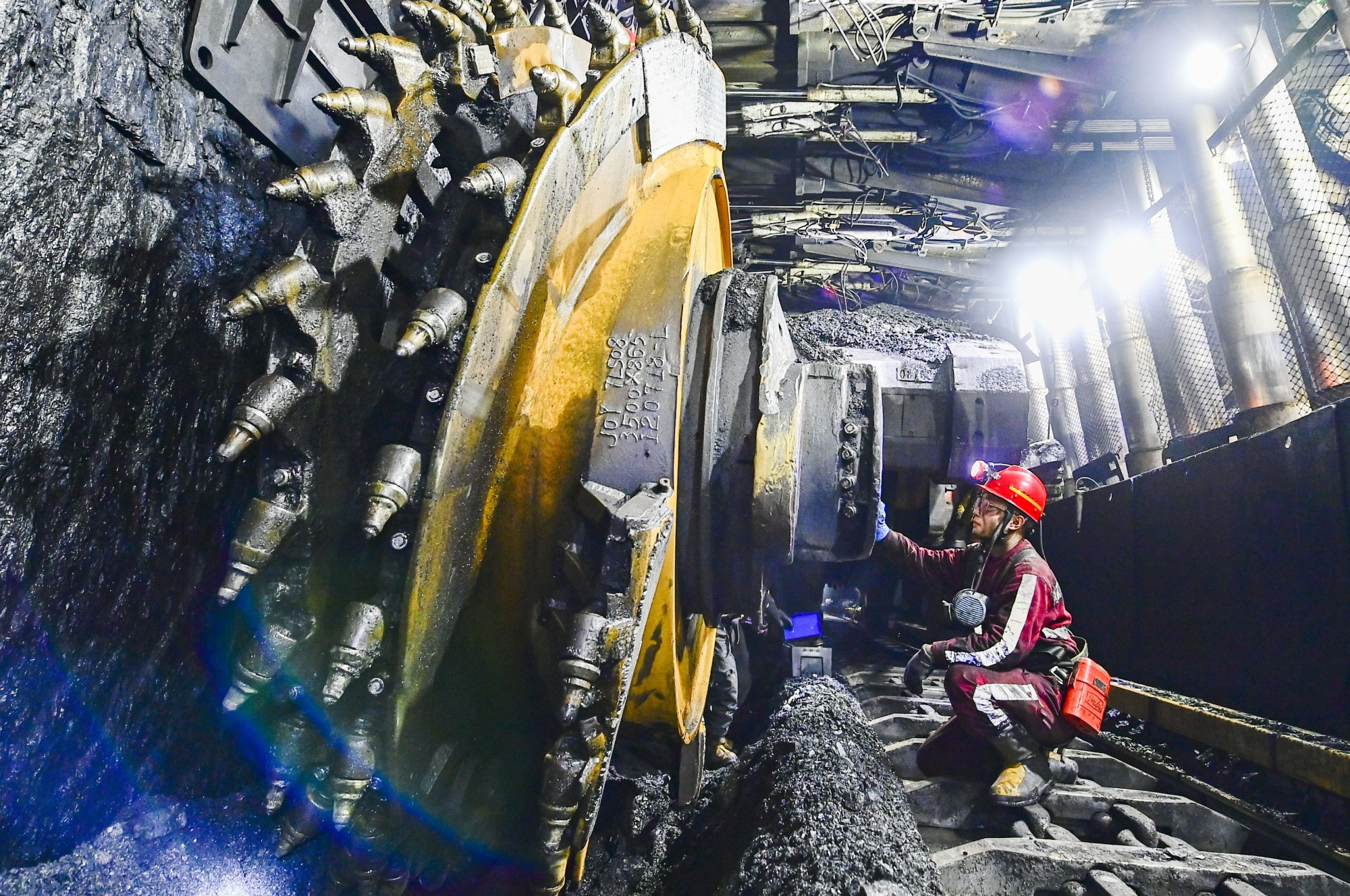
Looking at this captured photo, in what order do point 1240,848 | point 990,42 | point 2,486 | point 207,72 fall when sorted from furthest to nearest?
point 990,42 < point 1240,848 < point 207,72 < point 2,486

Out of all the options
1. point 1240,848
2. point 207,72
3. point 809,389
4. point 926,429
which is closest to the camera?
point 207,72

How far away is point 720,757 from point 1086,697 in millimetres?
1687

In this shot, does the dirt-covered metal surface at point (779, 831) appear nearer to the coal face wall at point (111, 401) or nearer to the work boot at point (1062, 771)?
the work boot at point (1062, 771)

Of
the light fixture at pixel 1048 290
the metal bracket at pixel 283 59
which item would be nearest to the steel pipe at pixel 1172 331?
the light fixture at pixel 1048 290

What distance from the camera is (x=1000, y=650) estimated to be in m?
3.28

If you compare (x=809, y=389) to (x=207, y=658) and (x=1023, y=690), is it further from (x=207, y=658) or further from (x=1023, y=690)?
(x=1023, y=690)

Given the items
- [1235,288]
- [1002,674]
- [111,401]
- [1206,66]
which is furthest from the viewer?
[1206,66]

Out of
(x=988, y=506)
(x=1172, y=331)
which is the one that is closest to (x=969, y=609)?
(x=988, y=506)

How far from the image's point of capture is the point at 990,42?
20.0 ft

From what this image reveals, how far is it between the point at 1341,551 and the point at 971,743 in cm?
165

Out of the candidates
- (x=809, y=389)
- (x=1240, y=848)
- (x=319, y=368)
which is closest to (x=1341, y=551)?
(x=1240, y=848)

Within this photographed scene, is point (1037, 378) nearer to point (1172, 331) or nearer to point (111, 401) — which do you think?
point (1172, 331)

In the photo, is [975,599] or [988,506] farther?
[988,506]

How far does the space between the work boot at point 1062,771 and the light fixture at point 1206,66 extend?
21.4 feet
